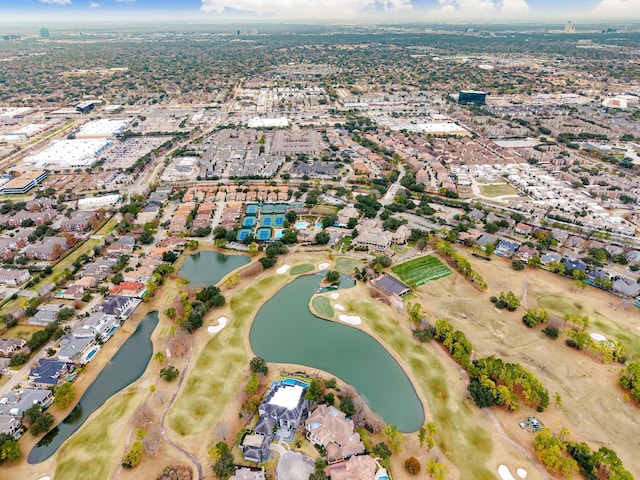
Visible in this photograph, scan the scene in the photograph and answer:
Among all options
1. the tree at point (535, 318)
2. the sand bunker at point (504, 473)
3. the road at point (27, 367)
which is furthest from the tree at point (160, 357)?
the tree at point (535, 318)

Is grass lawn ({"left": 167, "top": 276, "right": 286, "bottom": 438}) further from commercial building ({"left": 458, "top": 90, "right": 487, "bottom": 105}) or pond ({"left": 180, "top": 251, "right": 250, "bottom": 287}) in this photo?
commercial building ({"left": 458, "top": 90, "right": 487, "bottom": 105})

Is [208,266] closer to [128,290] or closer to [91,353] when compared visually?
[128,290]

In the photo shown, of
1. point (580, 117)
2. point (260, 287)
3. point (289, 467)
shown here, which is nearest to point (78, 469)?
point (289, 467)

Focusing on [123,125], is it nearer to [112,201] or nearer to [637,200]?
[112,201]

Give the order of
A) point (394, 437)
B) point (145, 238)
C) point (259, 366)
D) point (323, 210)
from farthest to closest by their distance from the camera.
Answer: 1. point (323, 210)
2. point (145, 238)
3. point (259, 366)
4. point (394, 437)

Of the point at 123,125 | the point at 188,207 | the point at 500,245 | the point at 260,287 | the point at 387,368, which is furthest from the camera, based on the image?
the point at 123,125

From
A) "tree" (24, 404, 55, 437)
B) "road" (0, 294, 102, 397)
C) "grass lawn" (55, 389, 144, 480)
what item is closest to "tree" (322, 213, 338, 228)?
"road" (0, 294, 102, 397)

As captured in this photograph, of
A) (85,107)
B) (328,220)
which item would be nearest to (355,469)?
(328,220)

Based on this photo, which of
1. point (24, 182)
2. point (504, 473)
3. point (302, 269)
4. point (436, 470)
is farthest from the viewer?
point (24, 182)
